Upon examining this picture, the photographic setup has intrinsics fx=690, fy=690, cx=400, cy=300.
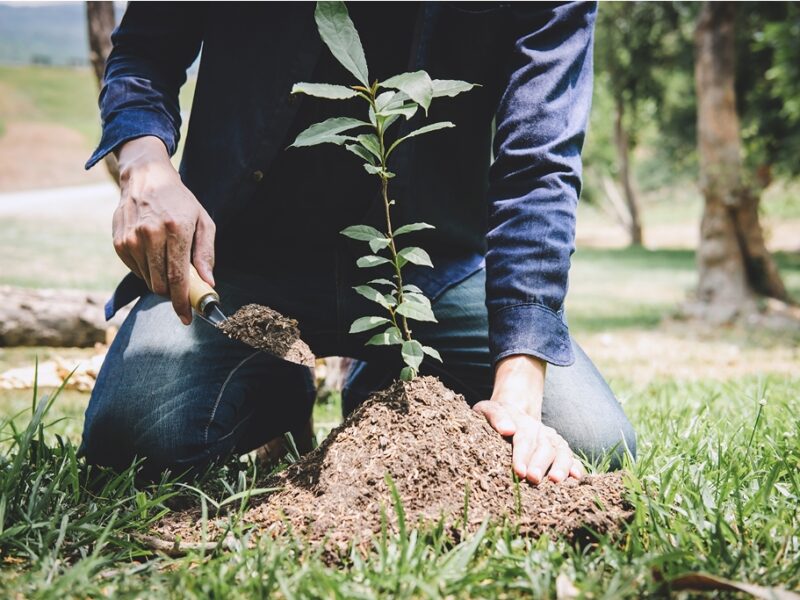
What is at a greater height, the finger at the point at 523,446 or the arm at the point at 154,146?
the arm at the point at 154,146

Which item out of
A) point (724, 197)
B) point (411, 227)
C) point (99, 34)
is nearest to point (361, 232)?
point (411, 227)

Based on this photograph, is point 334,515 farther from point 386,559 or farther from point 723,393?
point 723,393

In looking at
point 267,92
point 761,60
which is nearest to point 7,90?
point 761,60

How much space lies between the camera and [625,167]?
68.5ft

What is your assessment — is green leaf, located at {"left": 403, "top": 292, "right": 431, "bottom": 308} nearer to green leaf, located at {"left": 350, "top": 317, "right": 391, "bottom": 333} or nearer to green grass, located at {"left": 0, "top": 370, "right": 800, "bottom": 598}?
green leaf, located at {"left": 350, "top": 317, "right": 391, "bottom": 333}

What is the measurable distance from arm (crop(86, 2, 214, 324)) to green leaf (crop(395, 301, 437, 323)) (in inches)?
22.0

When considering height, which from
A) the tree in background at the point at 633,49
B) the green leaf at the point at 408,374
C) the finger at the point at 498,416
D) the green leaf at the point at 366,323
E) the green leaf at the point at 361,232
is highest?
the tree in background at the point at 633,49

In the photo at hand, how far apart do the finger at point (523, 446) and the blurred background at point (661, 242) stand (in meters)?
1.57

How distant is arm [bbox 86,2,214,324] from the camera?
1682mm

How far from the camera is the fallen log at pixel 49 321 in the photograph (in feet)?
15.5

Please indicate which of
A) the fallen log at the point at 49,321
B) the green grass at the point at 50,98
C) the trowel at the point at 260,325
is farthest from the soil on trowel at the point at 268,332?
the green grass at the point at 50,98

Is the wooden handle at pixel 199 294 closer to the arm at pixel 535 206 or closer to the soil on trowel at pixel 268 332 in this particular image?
the soil on trowel at pixel 268 332

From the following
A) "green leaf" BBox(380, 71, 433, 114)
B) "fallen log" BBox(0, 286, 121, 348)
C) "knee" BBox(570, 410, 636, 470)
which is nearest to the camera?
"green leaf" BBox(380, 71, 433, 114)

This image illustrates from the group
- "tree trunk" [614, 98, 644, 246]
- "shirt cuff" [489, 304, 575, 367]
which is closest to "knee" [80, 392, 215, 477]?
"shirt cuff" [489, 304, 575, 367]
